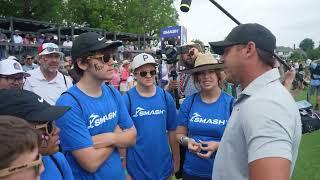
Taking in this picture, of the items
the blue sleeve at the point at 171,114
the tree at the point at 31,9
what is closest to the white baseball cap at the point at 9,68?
the blue sleeve at the point at 171,114

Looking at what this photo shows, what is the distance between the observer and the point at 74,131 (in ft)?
9.34

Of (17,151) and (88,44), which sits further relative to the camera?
(88,44)

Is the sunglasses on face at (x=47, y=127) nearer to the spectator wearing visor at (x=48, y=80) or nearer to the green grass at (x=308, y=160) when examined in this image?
the spectator wearing visor at (x=48, y=80)

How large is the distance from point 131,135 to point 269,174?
5.50ft

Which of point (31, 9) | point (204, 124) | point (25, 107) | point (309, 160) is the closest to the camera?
point (25, 107)

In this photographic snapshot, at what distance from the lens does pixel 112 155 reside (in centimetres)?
307

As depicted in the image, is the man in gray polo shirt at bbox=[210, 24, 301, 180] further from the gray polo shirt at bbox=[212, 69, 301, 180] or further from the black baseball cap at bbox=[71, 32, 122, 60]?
the black baseball cap at bbox=[71, 32, 122, 60]

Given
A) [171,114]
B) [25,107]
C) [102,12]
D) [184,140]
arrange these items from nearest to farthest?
[25,107] < [184,140] < [171,114] < [102,12]

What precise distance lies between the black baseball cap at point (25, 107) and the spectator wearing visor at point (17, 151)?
444 mm

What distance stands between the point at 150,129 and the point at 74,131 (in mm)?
1293

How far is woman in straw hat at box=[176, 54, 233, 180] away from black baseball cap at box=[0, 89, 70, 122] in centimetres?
176

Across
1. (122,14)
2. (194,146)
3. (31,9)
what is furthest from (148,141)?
(122,14)

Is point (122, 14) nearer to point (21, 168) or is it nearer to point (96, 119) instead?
point (96, 119)

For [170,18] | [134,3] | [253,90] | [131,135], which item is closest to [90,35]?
[131,135]
